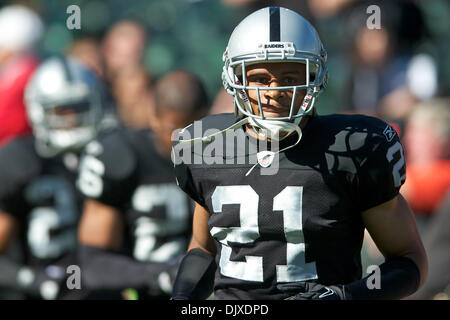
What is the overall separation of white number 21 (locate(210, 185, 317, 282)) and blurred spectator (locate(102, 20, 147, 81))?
5.29 metres

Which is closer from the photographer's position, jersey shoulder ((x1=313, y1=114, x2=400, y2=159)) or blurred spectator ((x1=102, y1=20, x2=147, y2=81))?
jersey shoulder ((x1=313, y1=114, x2=400, y2=159))

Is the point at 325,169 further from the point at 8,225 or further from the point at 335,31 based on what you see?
the point at 335,31

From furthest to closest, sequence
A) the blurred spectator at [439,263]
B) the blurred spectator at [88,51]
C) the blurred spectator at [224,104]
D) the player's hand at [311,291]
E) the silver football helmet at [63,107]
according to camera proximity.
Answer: the blurred spectator at [88,51], the blurred spectator at [224,104], the silver football helmet at [63,107], the blurred spectator at [439,263], the player's hand at [311,291]

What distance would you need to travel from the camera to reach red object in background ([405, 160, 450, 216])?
5387 millimetres

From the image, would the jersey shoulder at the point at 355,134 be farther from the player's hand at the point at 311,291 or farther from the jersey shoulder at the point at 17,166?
the jersey shoulder at the point at 17,166

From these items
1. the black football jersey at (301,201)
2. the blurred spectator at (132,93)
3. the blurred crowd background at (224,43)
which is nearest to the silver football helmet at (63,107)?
the blurred crowd background at (224,43)

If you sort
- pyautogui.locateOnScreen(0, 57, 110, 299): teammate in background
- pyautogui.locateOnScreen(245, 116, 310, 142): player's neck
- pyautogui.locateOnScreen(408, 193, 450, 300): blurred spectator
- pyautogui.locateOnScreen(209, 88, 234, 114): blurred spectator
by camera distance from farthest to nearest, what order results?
1. pyautogui.locateOnScreen(209, 88, 234, 114): blurred spectator
2. pyautogui.locateOnScreen(0, 57, 110, 299): teammate in background
3. pyautogui.locateOnScreen(408, 193, 450, 300): blurred spectator
4. pyautogui.locateOnScreen(245, 116, 310, 142): player's neck

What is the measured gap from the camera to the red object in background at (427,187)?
5387mm

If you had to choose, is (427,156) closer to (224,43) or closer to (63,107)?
(63,107)

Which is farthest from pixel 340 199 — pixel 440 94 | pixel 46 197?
pixel 440 94

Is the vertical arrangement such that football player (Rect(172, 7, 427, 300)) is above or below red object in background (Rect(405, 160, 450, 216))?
above

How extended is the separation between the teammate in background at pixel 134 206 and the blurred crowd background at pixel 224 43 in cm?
131

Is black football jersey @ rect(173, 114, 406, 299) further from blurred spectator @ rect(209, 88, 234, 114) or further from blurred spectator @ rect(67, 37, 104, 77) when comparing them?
blurred spectator @ rect(67, 37, 104, 77)

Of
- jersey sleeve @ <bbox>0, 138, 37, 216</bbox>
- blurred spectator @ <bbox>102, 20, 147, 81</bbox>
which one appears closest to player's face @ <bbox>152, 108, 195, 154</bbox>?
jersey sleeve @ <bbox>0, 138, 37, 216</bbox>
